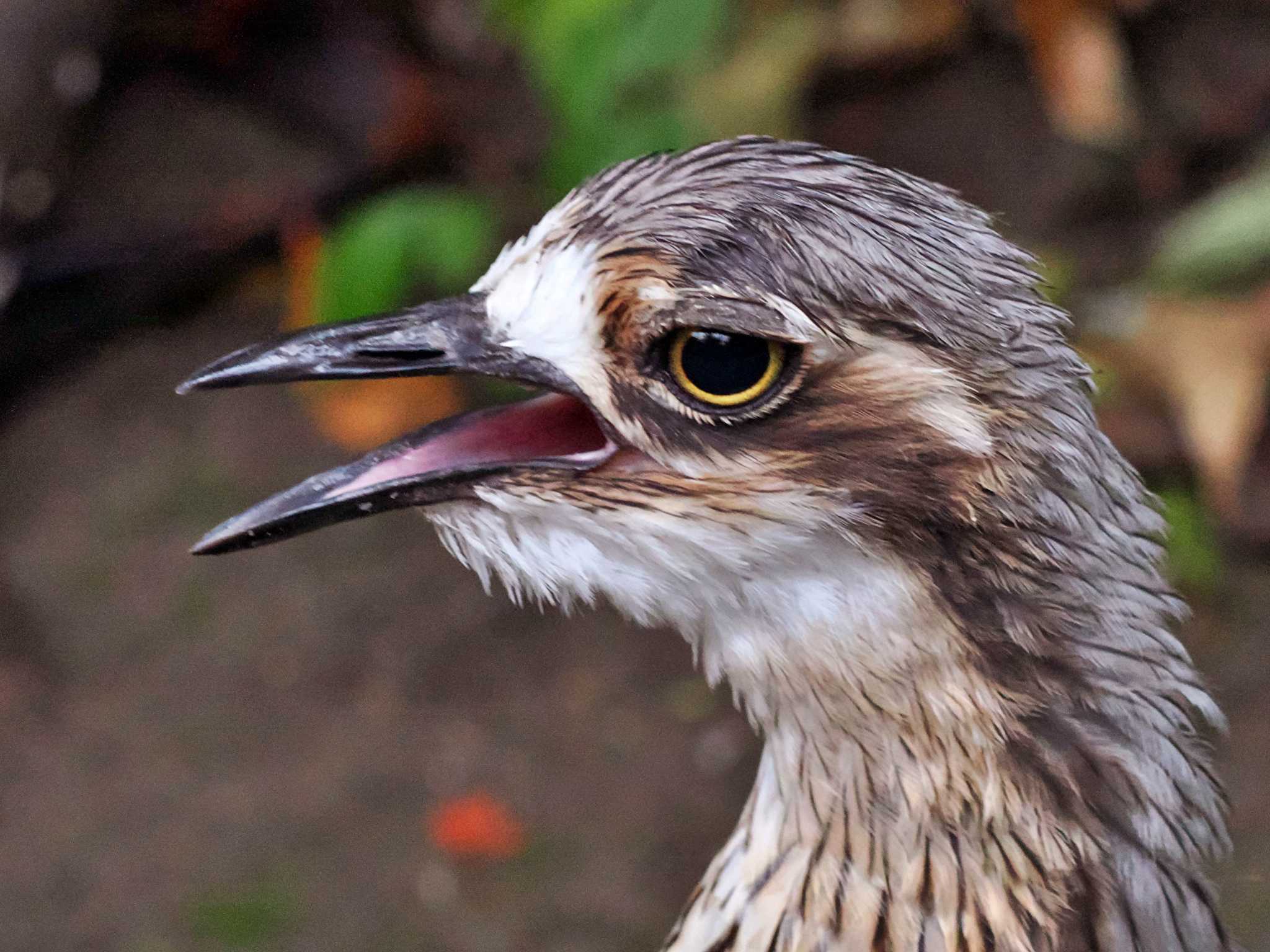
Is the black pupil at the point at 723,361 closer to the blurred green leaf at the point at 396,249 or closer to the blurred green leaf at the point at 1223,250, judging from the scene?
the blurred green leaf at the point at 396,249

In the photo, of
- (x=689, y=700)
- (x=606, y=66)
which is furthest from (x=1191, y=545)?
(x=606, y=66)

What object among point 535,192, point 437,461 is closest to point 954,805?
point 437,461

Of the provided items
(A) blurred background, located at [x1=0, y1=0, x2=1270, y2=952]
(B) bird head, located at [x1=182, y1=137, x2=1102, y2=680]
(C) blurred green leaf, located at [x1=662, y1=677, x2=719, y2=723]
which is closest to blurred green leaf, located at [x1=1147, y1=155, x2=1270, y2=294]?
(A) blurred background, located at [x1=0, y1=0, x2=1270, y2=952]

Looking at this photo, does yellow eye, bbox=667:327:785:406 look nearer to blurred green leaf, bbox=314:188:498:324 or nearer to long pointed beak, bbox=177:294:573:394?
long pointed beak, bbox=177:294:573:394

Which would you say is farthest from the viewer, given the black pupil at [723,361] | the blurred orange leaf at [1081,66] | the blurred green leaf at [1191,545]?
the blurred orange leaf at [1081,66]

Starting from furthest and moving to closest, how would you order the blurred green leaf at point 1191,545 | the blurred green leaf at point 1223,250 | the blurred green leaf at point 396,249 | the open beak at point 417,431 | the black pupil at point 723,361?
the blurred green leaf at point 1223,250
the blurred green leaf at point 1191,545
the blurred green leaf at point 396,249
the open beak at point 417,431
the black pupil at point 723,361

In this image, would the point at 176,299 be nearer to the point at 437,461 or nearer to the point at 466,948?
the point at 466,948

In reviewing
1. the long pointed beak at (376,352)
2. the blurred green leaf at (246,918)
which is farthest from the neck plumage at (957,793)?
the blurred green leaf at (246,918)
